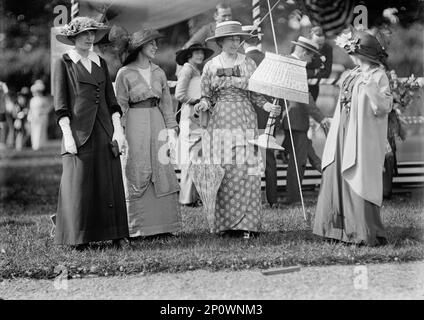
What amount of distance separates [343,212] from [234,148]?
1171 mm

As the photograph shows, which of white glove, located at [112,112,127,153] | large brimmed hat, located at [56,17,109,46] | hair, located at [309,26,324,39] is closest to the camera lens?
large brimmed hat, located at [56,17,109,46]

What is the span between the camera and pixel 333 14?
943 centimetres

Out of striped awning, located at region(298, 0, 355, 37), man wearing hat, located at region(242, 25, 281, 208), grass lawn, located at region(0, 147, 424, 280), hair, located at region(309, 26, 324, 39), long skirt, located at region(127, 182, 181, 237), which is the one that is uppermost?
striped awning, located at region(298, 0, 355, 37)

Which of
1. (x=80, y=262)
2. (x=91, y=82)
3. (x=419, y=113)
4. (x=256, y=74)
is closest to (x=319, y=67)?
(x=419, y=113)

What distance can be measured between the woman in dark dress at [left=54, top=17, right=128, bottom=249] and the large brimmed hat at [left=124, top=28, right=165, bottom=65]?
39 cm

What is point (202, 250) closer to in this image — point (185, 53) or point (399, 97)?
point (185, 53)

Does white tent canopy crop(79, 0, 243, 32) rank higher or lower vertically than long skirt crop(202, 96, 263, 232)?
higher

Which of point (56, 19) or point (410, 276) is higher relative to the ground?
point (56, 19)

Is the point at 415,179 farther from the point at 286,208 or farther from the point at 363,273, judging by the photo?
the point at 363,273

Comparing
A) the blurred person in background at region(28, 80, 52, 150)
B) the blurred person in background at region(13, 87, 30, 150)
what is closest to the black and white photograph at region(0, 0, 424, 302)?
the blurred person in background at region(28, 80, 52, 150)

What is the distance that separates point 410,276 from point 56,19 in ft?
18.8

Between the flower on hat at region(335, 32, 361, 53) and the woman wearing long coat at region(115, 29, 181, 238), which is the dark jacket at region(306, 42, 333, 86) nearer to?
the flower on hat at region(335, 32, 361, 53)

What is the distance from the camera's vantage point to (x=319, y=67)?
9422 mm

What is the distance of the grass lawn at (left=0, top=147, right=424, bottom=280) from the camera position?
5746 millimetres
